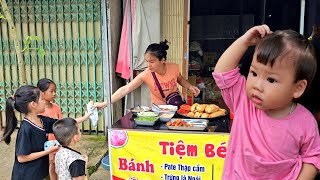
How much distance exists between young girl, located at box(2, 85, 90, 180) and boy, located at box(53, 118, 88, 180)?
88 millimetres

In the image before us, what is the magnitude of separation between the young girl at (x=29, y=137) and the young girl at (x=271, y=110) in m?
1.64

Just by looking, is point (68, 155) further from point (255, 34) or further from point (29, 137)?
point (255, 34)

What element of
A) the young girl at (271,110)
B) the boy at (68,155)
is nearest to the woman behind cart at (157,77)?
the boy at (68,155)

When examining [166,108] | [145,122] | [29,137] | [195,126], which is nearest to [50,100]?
[29,137]

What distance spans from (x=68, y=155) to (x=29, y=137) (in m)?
0.33

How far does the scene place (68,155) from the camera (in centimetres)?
241

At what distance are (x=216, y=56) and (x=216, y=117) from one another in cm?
406

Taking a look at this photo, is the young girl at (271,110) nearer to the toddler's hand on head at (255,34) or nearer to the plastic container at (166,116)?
Result: the toddler's hand on head at (255,34)

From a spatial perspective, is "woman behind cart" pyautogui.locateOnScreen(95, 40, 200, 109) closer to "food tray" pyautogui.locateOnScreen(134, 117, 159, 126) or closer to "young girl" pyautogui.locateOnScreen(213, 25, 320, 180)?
"food tray" pyautogui.locateOnScreen(134, 117, 159, 126)

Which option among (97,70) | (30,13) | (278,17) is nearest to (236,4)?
(278,17)

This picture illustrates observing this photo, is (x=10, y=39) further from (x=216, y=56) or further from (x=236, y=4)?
(x=236, y=4)

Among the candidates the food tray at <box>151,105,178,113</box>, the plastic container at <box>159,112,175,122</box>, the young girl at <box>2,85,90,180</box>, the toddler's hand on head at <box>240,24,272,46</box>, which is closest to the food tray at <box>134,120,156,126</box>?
the plastic container at <box>159,112,175,122</box>

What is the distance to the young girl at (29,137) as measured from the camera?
2408 millimetres

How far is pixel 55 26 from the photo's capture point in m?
5.00
